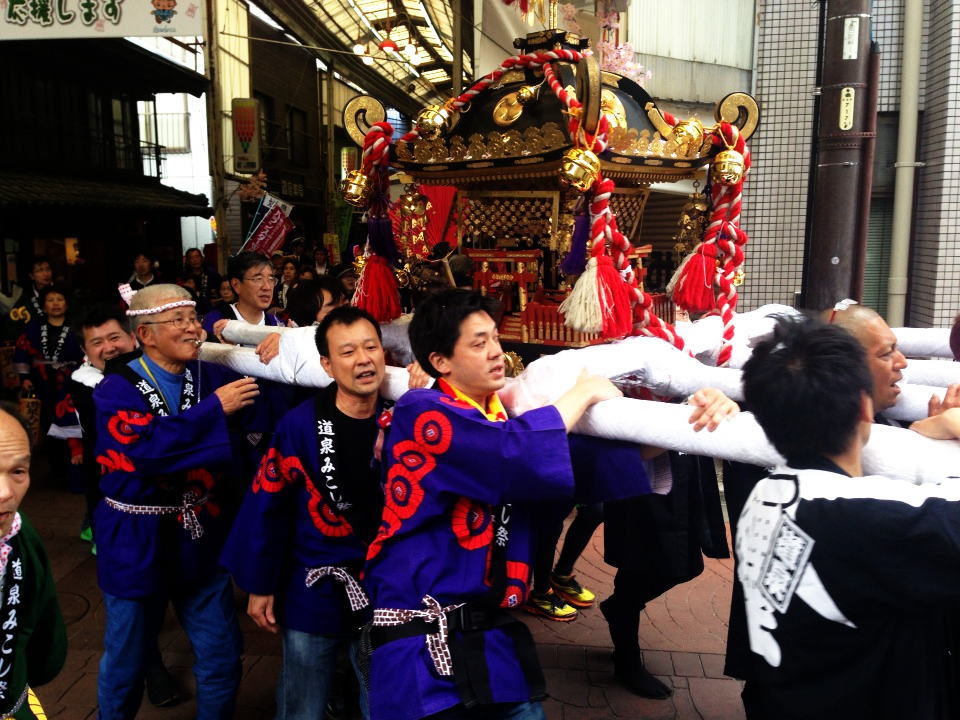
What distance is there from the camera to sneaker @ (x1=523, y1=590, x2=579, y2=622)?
14.7 feet

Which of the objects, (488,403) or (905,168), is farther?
(905,168)

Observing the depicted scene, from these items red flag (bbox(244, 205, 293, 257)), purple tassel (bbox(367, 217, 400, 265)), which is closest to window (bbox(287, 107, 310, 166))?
red flag (bbox(244, 205, 293, 257))

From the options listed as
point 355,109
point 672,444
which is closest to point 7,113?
point 355,109

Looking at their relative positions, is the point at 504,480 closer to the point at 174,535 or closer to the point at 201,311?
the point at 174,535

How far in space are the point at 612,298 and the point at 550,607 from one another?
7.82ft

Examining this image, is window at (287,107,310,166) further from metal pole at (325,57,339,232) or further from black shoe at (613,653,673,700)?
black shoe at (613,653,673,700)

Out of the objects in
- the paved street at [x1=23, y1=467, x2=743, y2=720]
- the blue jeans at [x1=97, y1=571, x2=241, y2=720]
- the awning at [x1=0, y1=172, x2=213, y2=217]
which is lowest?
the paved street at [x1=23, y1=467, x2=743, y2=720]

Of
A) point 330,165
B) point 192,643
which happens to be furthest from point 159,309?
point 330,165

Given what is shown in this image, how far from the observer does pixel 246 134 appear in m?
14.7

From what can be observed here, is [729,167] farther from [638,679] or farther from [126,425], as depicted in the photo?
[126,425]

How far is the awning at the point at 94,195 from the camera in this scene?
1067cm

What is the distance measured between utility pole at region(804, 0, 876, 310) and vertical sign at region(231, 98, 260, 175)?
12.2 meters

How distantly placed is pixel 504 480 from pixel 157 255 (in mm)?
15796

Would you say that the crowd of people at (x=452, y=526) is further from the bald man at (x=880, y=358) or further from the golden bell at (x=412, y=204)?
the golden bell at (x=412, y=204)
